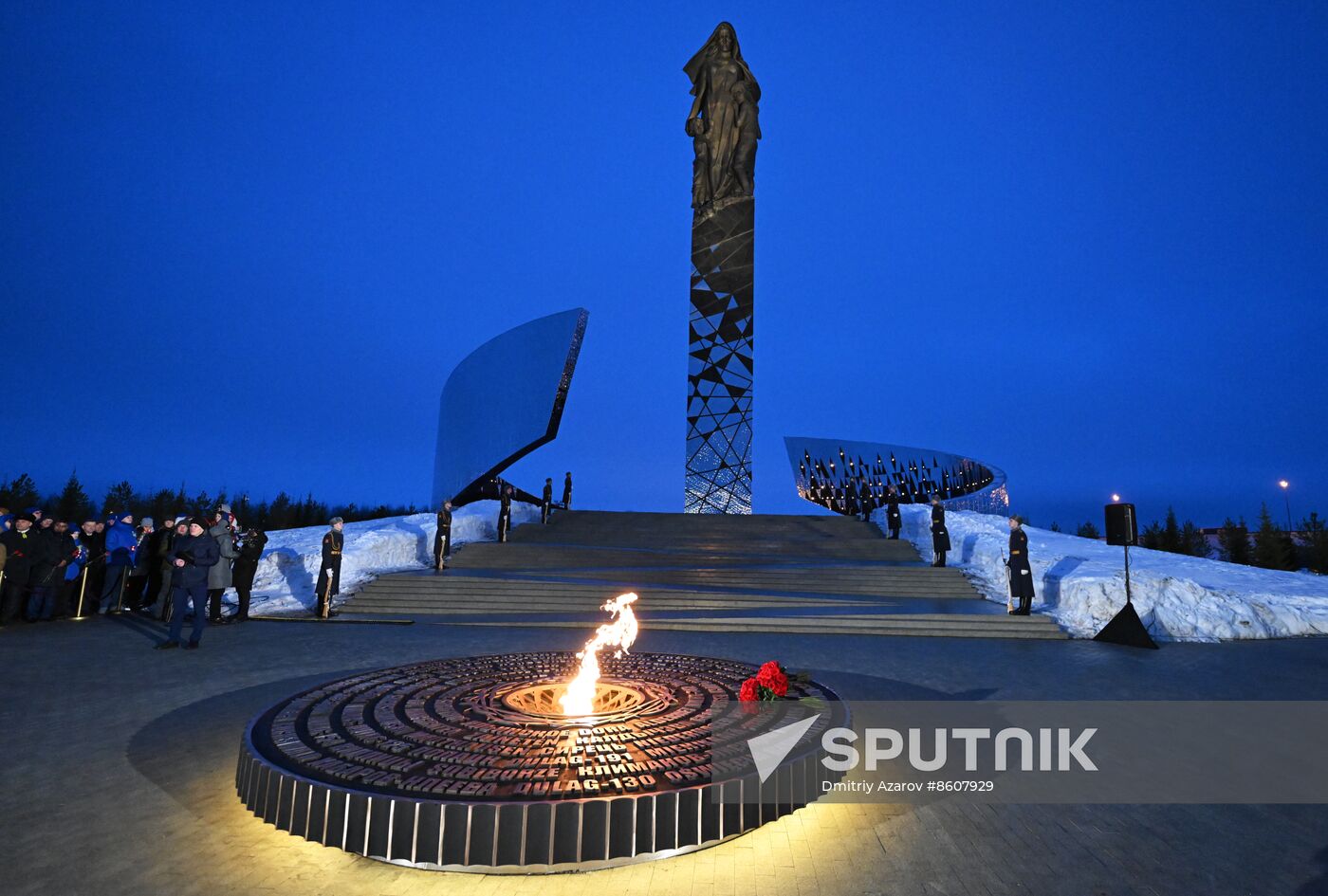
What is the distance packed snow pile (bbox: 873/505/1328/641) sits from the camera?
10.1 metres

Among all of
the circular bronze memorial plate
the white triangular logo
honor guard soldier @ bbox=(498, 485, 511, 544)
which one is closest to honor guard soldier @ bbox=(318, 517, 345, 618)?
honor guard soldier @ bbox=(498, 485, 511, 544)

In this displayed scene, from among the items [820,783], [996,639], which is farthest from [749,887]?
[996,639]

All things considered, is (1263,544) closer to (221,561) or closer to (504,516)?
(504,516)

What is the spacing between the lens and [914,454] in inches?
1406

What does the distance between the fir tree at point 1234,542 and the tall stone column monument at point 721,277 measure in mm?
19207

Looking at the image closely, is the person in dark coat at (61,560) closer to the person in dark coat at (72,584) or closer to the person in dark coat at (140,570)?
the person in dark coat at (72,584)

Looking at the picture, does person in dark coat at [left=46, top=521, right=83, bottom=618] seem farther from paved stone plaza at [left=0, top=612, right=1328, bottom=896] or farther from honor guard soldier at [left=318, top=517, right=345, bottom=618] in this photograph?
paved stone plaza at [left=0, top=612, right=1328, bottom=896]

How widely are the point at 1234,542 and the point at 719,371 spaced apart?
22159 mm

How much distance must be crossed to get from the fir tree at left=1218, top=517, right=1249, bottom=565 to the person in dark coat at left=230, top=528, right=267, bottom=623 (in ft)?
79.1

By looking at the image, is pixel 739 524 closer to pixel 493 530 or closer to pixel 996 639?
pixel 493 530

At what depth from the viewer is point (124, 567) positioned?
1095 centimetres

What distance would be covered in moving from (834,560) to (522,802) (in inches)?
511

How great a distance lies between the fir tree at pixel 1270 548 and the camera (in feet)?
65.1

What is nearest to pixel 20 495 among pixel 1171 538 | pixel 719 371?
pixel 719 371
